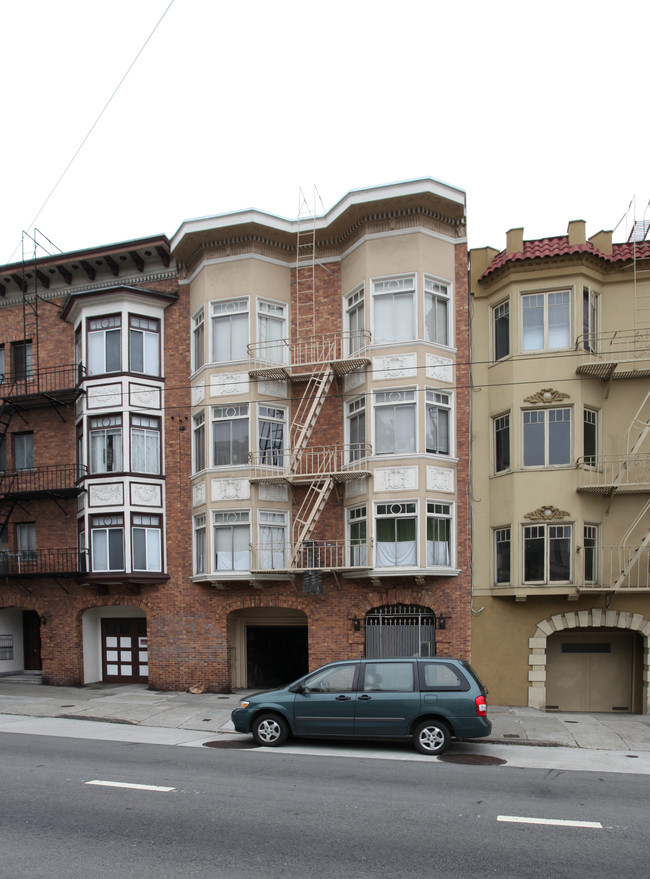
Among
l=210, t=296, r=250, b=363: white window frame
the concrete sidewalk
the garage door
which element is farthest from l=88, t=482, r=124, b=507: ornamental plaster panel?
the garage door

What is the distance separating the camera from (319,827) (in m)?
7.95

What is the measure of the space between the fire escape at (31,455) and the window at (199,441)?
3309 millimetres

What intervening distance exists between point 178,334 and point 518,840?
16727 mm

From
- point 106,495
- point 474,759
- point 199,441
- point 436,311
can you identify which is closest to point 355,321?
point 436,311

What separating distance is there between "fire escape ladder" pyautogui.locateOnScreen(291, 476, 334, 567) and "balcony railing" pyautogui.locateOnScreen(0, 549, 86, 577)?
609cm

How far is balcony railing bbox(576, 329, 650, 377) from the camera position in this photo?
1814 cm

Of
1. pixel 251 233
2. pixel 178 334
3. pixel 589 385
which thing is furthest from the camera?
pixel 178 334

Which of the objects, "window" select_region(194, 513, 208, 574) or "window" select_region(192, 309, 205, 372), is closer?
"window" select_region(194, 513, 208, 574)

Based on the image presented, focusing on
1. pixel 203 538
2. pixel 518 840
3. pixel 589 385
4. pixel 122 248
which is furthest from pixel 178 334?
pixel 518 840

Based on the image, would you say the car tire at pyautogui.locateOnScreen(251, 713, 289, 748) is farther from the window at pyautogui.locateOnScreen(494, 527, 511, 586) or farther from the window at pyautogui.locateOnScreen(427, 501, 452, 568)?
the window at pyautogui.locateOnScreen(494, 527, 511, 586)

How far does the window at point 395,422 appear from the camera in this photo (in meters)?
18.8

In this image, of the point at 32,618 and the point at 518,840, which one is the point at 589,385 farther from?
the point at 32,618

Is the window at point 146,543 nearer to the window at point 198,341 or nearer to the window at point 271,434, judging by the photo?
the window at point 271,434

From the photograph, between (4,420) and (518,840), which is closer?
(518,840)
